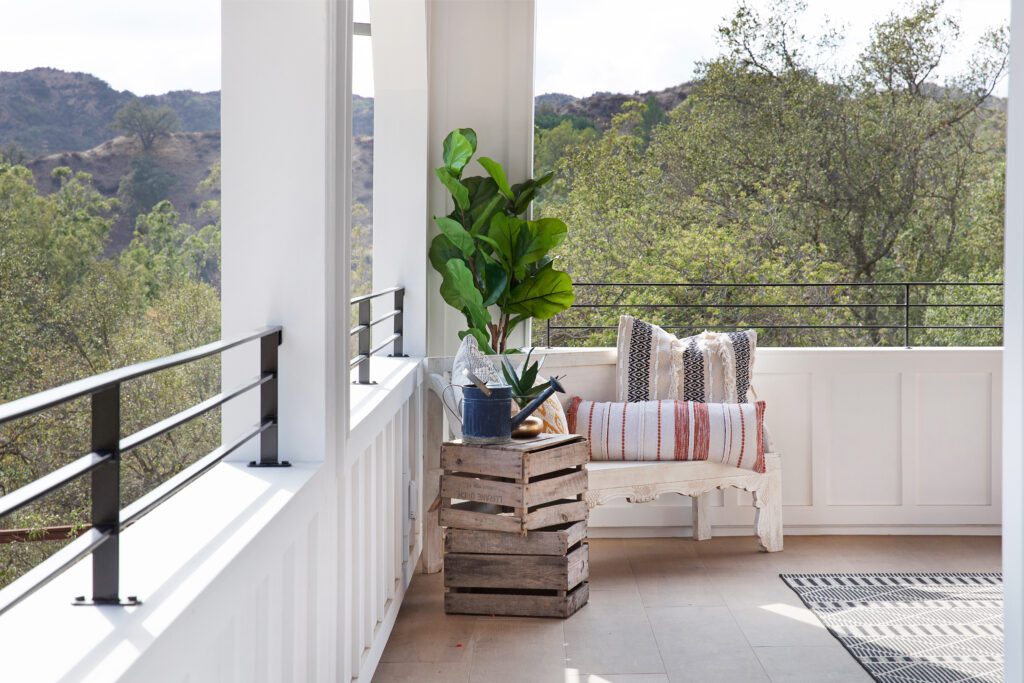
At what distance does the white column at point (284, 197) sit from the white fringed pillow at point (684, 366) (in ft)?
7.92

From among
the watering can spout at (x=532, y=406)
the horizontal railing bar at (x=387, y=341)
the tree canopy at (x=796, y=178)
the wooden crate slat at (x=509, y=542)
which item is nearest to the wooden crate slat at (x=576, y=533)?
the wooden crate slat at (x=509, y=542)

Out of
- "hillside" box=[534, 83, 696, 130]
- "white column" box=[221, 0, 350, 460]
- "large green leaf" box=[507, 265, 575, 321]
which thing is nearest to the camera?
"white column" box=[221, 0, 350, 460]

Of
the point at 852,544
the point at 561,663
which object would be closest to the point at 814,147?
the point at 852,544

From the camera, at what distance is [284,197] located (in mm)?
1961

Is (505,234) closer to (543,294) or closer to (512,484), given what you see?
(543,294)

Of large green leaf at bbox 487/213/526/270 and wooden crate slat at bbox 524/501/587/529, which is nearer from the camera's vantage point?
wooden crate slat at bbox 524/501/587/529

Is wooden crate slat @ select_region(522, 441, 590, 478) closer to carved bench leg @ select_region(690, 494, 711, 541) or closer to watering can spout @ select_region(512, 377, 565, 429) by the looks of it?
watering can spout @ select_region(512, 377, 565, 429)

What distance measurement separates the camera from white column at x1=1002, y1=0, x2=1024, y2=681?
1615 mm

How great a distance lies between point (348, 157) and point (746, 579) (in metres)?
2.43

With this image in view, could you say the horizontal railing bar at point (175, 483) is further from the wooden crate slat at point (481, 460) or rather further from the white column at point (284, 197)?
the wooden crate slat at point (481, 460)

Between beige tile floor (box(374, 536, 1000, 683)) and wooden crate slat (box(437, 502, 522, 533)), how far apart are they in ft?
1.05

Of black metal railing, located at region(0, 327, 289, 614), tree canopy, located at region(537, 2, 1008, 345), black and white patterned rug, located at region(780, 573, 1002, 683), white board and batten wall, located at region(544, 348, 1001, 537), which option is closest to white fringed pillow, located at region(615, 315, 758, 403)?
white board and batten wall, located at region(544, 348, 1001, 537)

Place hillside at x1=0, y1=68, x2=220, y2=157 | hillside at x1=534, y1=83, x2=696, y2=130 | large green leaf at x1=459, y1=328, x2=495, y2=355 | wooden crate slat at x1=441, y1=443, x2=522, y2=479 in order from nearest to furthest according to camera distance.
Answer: wooden crate slat at x1=441, y1=443, x2=522, y2=479 → large green leaf at x1=459, y1=328, x2=495, y2=355 → hillside at x1=534, y1=83, x2=696, y2=130 → hillside at x1=0, y1=68, x2=220, y2=157

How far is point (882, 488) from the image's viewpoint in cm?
443
